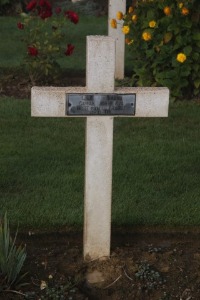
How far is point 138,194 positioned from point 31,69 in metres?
3.54

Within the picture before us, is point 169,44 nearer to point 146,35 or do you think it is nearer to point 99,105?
point 146,35

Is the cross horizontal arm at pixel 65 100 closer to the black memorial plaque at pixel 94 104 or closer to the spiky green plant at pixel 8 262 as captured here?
the black memorial plaque at pixel 94 104

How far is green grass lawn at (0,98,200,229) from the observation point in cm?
543

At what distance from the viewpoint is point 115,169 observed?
20.7 ft

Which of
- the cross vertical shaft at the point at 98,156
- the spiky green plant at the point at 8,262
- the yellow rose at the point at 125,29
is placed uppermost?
the yellow rose at the point at 125,29

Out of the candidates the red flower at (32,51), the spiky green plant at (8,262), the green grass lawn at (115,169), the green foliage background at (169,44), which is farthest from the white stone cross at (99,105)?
the red flower at (32,51)

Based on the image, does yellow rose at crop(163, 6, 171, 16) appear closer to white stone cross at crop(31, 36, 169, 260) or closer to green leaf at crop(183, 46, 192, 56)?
green leaf at crop(183, 46, 192, 56)

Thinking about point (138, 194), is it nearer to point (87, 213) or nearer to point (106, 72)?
point (87, 213)

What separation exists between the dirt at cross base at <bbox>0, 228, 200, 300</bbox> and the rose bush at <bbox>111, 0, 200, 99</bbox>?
3.41 meters

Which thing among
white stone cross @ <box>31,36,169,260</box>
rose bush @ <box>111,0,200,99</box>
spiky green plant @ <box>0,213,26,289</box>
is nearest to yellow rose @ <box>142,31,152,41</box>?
rose bush @ <box>111,0,200,99</box>

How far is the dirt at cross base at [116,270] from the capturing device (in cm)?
436

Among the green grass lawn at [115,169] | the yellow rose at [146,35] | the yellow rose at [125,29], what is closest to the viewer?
the green grass lawn at [115,169]

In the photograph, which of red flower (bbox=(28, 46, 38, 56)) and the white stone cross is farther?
red flower (bbox=(28, 46, 38, 56))

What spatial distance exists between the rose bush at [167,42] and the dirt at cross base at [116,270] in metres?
3.41
